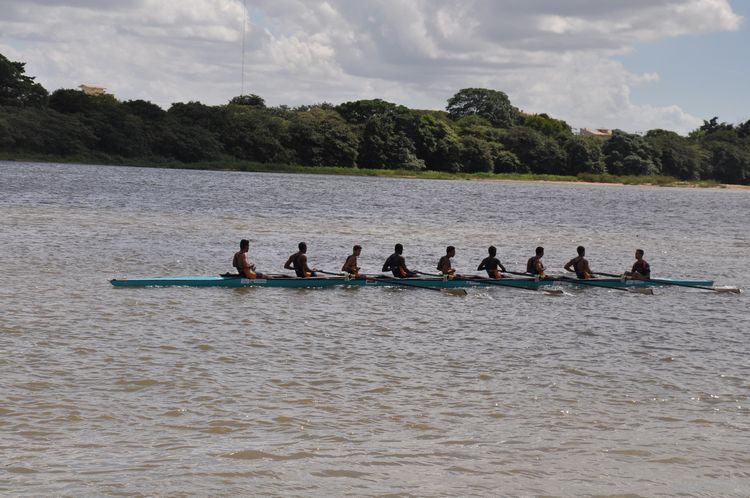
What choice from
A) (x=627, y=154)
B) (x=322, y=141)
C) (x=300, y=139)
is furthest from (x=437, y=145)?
(x=627, y=154)

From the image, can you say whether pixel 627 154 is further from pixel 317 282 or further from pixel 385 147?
pixel 317 282

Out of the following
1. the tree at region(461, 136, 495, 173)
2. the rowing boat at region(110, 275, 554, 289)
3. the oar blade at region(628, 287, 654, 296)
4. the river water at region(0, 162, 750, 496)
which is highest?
the tree at region(461, 136, 495, 173)

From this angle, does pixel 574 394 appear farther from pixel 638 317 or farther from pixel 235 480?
pixel 638 317

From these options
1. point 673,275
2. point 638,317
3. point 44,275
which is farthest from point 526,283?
point 44,275

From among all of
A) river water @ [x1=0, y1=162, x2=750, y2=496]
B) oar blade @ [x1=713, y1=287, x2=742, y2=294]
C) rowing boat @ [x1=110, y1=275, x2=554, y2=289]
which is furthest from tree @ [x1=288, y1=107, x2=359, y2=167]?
rowing boat @ [x1=110, y1=275, x2=554, y2=289]

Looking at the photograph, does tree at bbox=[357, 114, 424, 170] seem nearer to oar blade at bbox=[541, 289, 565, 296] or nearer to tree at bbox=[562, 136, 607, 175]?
tree at bbox=[562, 136, 607, 175]

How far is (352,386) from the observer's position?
52.1 feet

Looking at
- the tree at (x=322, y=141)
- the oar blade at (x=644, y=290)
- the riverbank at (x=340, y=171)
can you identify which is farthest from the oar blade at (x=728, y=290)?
the tree at (x=322, y=141)

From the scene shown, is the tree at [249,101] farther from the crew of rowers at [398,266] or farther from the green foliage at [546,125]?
the crew of rowers at [398,266]

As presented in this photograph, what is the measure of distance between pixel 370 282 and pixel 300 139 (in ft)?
312

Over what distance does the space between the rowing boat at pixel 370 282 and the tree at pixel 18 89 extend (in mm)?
92977

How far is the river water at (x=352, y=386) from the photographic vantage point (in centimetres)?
1185

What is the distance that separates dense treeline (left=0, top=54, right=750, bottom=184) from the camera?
109375 millimetres

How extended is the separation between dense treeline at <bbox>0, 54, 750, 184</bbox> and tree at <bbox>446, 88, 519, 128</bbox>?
18321mm
